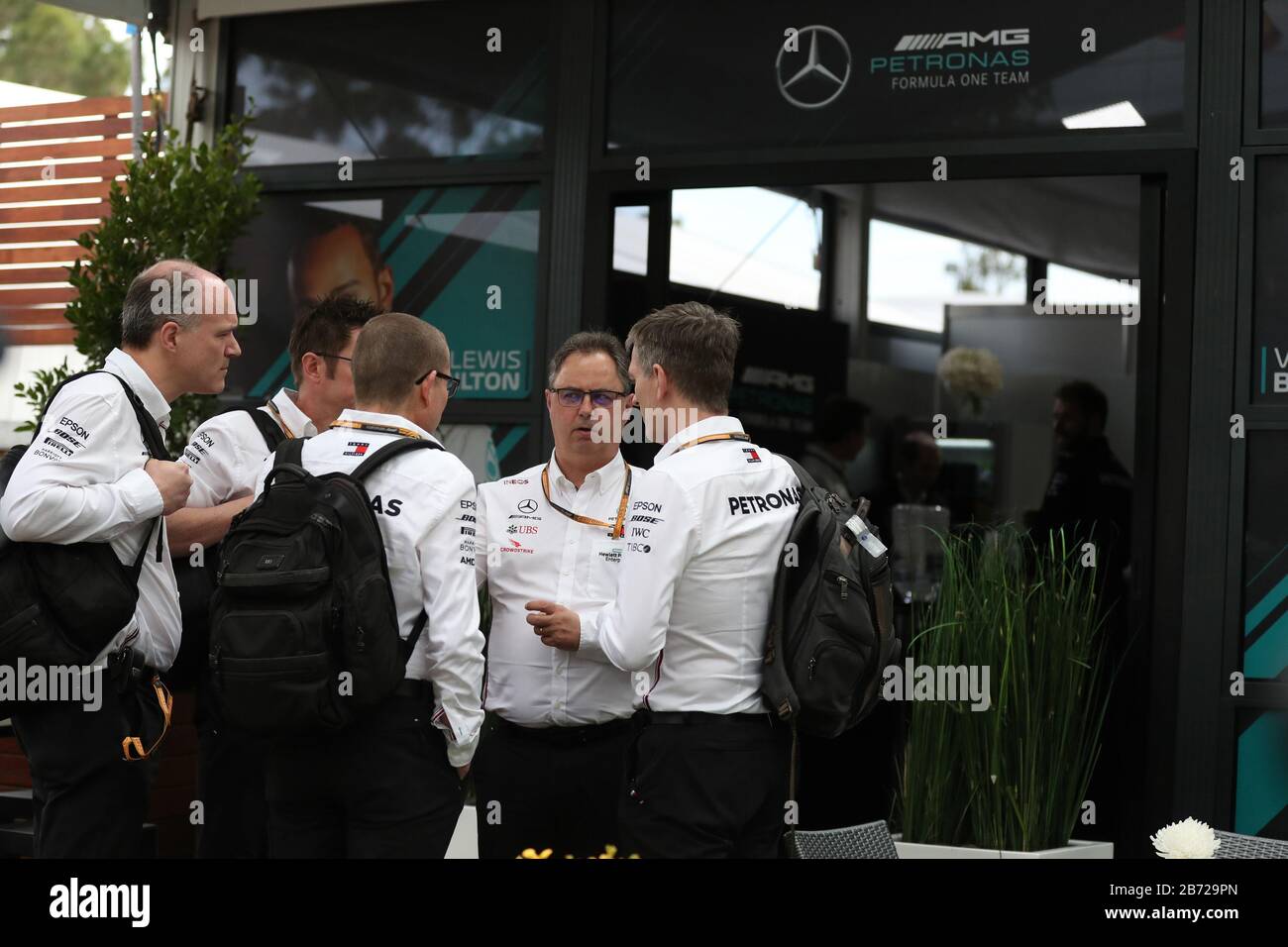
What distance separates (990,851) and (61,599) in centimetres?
274

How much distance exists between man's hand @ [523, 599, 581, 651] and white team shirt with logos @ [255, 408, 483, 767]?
0.24m

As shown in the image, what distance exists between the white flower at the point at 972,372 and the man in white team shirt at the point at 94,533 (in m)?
5.09

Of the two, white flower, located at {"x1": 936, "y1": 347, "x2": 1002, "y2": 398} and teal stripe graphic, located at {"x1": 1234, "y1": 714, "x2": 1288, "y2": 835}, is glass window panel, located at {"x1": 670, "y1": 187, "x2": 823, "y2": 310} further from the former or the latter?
teal stripe graphic, located at {"x1": 1234, "y1": 714, "x2": 1288, "y2": 835}

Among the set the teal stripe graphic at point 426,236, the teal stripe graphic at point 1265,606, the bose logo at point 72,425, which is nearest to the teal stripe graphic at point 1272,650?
the teal stripe graphic at point 1265,606

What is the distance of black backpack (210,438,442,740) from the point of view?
2.74 meters

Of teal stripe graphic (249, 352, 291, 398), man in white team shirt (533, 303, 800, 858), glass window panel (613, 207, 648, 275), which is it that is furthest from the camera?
teal stripe graphic (249, 352, 291, 398)

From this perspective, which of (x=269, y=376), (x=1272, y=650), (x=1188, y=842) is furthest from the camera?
(x=269, y=376)

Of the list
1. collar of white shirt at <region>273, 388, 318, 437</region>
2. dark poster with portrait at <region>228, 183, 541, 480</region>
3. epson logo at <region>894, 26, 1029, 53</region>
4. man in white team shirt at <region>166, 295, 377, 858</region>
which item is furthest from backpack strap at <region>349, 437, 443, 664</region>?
epson logo at <region>894, 26, 1029, 53</region>

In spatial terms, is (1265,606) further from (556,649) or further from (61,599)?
(61,599)

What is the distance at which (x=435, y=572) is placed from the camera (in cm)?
288

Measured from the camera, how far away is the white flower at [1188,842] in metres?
2.69

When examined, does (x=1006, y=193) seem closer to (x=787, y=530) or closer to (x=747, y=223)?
(x=747, y=223)

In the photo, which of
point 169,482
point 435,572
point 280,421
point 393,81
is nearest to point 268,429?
point 280,421

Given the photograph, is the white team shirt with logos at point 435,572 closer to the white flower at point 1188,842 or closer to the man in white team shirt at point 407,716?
the man in white team shirt at point 407,716
